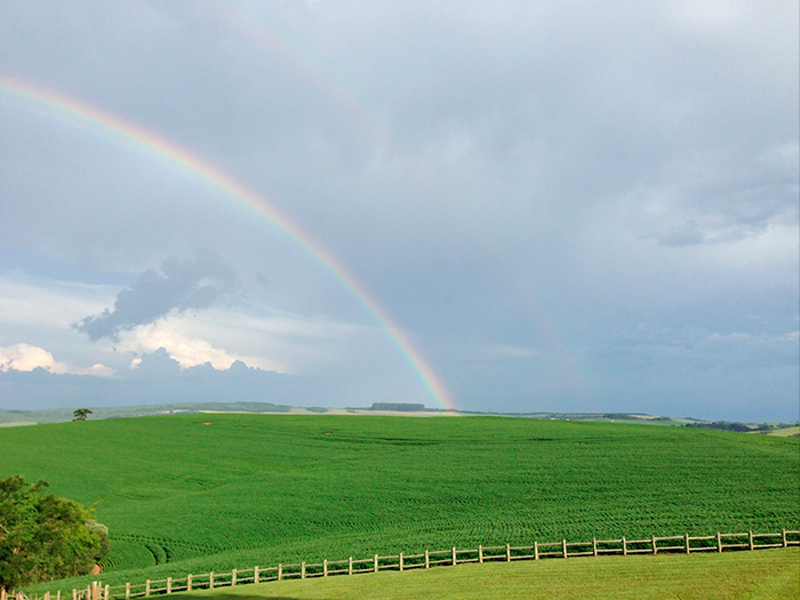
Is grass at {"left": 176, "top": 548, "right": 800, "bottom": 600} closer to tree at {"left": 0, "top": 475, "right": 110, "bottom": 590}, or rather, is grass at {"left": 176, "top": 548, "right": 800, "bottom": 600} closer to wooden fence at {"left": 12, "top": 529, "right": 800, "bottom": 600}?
wooden fence at {"left": 12, "top": 529, "right": 800, "bottom": 600}

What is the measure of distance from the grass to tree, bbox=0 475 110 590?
1264 centimetres

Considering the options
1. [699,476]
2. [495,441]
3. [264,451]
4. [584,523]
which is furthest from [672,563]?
[264,451]

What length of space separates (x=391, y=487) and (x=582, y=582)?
30107 millimetres

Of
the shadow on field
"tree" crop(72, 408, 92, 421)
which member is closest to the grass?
the shadow on field

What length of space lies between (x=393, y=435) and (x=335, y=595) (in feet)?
194

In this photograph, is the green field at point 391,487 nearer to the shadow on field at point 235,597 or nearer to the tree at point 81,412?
the shadow on field at point 235,597

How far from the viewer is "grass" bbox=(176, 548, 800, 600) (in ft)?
67.0

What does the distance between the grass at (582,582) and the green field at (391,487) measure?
219 inches

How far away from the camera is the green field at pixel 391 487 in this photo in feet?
120

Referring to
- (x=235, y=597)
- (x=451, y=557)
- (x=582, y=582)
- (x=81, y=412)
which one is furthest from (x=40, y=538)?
(x=81, y=412)

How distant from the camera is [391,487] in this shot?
169ft

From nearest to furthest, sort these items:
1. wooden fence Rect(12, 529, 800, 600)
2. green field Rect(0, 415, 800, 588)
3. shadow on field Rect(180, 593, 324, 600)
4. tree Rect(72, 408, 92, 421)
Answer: shadow on field Rect(180, 593, 324, 600) → wooden fence Rect(12, 529, 800, 600) → green field Rect(0, 415, 800, 588) → tree Rect(72, 408, 92, 421)

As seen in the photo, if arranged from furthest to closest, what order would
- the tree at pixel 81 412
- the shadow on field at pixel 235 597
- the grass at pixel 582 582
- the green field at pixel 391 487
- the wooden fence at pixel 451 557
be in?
the tree at pixel 81 412 → the green field at pixel 391 487 → the wooden fence at pixel 451 557 → the shadow on field at pixel 235 597 → the grass at pixel 582 582

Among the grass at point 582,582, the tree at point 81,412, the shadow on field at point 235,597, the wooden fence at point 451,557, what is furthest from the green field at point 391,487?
the tree at point 81,412
